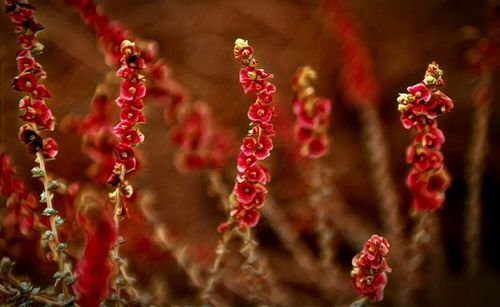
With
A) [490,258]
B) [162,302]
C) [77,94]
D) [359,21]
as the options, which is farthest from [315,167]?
[77,94]

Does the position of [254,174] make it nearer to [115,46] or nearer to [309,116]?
[309,116]

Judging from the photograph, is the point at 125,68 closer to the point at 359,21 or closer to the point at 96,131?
the point at 96,131

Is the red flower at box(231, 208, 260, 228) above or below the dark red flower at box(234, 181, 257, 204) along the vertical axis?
below

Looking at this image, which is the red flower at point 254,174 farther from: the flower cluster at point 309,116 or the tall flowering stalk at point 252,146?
the flower cluster at point 309,116

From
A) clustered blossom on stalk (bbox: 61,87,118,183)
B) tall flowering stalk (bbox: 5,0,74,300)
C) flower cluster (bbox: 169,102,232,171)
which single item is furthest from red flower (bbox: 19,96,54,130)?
flower cluster (bbox: 169,102,232,171)

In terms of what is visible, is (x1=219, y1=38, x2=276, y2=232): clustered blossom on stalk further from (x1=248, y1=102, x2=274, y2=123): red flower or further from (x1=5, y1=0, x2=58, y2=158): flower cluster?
(x1=5, y1=0, x2=58, y2=158): flower cluster

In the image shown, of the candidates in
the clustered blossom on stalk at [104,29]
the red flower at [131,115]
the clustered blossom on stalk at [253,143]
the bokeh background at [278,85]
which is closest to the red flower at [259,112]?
the clustered blossom on stalk at [253,143]

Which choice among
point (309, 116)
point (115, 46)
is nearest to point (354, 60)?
point (309, 116)
